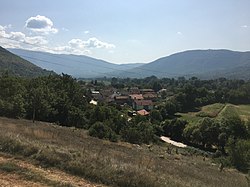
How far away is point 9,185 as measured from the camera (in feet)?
26.3

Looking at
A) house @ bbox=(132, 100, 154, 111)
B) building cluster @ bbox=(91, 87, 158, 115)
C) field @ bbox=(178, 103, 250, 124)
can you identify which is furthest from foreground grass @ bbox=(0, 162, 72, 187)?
house @ bbox=(132, 100, 154, 111)

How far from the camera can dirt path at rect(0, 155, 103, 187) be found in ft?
27.0

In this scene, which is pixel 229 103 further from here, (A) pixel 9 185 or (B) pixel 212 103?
(A) pixel 9 185

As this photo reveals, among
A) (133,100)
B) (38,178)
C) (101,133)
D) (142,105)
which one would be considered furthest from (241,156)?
(133,100)

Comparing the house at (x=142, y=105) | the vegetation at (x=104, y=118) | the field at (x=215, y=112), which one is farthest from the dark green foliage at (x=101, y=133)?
the house at (x=142, y=105)

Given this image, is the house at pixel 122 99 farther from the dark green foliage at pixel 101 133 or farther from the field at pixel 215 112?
the dark green foliage at pixel 101 133

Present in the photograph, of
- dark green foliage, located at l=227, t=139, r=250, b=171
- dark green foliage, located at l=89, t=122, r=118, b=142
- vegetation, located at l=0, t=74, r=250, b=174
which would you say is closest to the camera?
dark green foliage, located at l=227, t=139, r=250, b=171

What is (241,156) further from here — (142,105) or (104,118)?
(142,105)

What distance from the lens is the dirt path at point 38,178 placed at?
8242 millimetres

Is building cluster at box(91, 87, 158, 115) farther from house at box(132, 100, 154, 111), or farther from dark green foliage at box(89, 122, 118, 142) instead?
dark green foliage at box(89, 122, 118, 142)

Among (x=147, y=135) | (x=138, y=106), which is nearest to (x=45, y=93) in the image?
(x=147, y=135)

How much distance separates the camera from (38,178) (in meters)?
8.61

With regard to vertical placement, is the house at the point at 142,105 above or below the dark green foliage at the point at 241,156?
below

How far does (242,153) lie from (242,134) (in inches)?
1192
